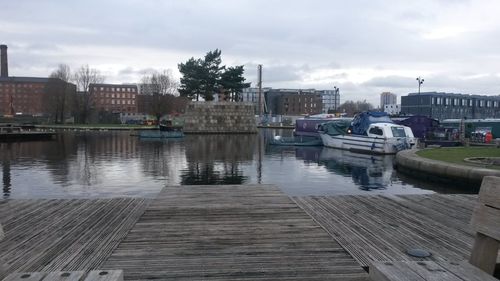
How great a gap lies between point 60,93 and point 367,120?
70.5 meters

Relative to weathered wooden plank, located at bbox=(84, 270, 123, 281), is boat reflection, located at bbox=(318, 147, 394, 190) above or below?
below

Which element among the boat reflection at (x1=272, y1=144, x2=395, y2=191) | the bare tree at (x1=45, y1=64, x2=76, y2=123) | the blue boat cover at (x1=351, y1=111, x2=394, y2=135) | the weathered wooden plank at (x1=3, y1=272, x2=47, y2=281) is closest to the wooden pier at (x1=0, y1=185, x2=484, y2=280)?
the weathered wooden plank at (x1=3, y1=272, x2=47, y2=281)

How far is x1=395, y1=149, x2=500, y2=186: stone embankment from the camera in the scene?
1595 centimetres

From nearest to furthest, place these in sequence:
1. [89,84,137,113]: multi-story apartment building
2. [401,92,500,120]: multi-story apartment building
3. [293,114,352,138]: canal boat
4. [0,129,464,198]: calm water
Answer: [0,129,464,198]: calm water, [293,114,352,138]: canal boat, [401,92,500,120]: multi-story apartment building, [89,84,137,113]: multi-story apartment building

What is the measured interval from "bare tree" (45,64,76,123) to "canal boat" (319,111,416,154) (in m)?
65.5

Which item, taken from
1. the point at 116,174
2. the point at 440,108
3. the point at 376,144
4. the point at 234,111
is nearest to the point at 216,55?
the point at 234,111

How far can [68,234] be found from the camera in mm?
6301

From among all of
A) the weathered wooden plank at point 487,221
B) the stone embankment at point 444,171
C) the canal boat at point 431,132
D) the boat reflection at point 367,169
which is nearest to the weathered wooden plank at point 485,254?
the weathered wooden plank at point 487,221

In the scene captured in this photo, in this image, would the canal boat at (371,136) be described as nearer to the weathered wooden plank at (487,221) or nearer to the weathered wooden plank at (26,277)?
the weathered wooden plank at (487,221)

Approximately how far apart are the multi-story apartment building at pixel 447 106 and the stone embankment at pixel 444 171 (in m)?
81.0

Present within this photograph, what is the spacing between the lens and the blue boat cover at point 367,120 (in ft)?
123

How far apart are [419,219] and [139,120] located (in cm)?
10197

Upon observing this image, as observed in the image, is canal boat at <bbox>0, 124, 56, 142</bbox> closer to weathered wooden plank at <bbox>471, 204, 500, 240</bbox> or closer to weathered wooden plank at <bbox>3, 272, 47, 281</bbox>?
weathered wooden plank at <bbox>3, 272, 47, 281</bbox>

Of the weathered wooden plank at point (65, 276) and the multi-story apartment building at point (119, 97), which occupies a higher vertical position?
the multi-story apartment building at point (119, 97)
